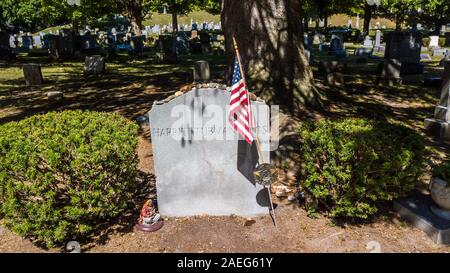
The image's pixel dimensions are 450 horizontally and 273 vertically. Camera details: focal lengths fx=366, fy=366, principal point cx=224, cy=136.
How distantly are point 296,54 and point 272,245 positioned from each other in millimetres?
5845

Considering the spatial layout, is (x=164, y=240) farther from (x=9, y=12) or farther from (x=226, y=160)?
(x=9, y=12)

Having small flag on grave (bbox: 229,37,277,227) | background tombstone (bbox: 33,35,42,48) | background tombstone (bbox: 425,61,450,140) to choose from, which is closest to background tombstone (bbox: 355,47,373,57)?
background tombstone (bbox: 425,61,450,140)

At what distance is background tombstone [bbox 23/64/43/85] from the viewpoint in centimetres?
1597

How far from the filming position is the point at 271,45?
9.22 metres

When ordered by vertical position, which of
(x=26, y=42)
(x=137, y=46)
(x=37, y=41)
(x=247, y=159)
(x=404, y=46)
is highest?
(x=37, y=41)

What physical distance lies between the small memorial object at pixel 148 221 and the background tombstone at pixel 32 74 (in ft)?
43.2

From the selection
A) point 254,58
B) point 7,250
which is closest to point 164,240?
point 7,250

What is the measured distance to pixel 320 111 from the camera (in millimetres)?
9781

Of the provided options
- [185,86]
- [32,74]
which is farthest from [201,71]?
[185,86]

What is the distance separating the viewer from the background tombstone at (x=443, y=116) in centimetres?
939

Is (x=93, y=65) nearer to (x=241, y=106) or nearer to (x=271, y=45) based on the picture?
(x=271, y=45)

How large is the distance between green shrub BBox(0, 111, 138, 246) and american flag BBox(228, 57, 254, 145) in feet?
5.22

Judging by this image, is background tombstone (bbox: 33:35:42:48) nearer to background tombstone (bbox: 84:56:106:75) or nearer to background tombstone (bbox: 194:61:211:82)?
background tombstone (bbox: 84:56:106:75)

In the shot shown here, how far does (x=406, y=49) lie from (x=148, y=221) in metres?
16.6
